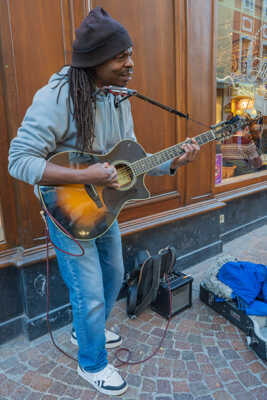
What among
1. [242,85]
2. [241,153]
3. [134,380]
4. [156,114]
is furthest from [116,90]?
Result: [242,85]

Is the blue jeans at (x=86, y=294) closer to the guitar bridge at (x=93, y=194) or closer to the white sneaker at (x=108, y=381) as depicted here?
the white sneaker at (x=108, y=381)

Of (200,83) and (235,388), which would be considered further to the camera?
(200,83)

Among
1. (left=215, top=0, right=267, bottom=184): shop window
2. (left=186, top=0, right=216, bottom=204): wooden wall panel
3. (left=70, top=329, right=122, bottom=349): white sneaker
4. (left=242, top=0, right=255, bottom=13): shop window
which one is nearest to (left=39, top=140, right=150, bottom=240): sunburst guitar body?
(left=70, top=329, right=122, bottom=349): white sneaker

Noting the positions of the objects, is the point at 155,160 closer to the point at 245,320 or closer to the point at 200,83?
the point at 245,320

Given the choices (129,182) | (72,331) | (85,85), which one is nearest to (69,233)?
(129,182)

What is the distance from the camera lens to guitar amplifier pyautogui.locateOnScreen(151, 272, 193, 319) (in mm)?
2520

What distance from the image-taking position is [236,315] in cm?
Result: 238

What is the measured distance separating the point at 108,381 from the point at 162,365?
1.44ft

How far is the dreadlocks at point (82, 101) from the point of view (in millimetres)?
1492

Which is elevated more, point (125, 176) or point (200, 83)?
point (200, 83)

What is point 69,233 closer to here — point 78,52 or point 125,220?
point 78,52

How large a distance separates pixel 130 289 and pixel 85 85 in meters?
1.73

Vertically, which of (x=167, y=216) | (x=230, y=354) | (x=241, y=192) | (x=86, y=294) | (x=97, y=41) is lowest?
(x=230, y=354)

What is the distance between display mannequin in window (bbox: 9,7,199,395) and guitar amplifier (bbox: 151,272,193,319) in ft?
2.64
